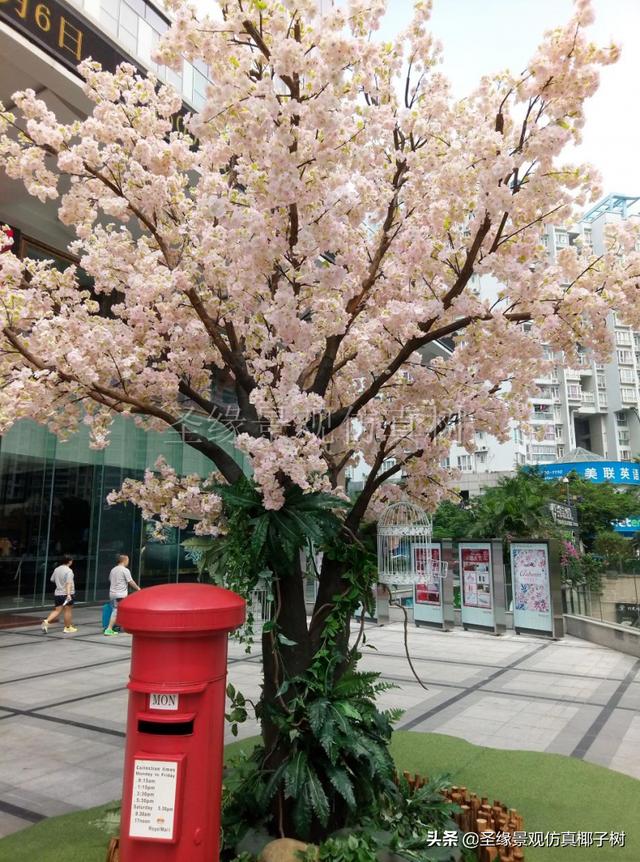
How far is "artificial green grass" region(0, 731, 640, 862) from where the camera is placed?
380cm

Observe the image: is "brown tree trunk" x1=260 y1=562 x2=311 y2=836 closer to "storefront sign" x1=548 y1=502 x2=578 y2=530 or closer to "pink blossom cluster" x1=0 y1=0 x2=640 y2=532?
"pink blossom cluster" x1=0 y1=0 x2=640 y2=532

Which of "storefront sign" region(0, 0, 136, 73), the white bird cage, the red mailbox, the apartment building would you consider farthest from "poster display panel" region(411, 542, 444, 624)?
the apartment building

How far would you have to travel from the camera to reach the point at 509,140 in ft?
12.3

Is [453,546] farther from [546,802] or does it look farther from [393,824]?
[393,824]

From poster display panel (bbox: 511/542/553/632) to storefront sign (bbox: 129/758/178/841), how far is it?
40.1ft

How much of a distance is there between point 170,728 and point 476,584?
12.8 metres

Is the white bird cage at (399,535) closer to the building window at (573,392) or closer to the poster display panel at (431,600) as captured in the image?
the poster display panel at (431,600)

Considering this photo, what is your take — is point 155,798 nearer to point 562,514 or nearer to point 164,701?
point 164,701

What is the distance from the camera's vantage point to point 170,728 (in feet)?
9.17

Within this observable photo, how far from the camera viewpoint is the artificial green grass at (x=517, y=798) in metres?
3.80

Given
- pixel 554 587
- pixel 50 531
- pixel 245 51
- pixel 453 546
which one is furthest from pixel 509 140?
pixel 50 531

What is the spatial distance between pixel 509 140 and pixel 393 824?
4.31 metres

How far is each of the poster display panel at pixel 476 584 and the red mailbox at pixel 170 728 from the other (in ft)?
40.6

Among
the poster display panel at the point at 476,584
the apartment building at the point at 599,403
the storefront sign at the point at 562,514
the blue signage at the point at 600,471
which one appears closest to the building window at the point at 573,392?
the apartment building at the point at 599,403
